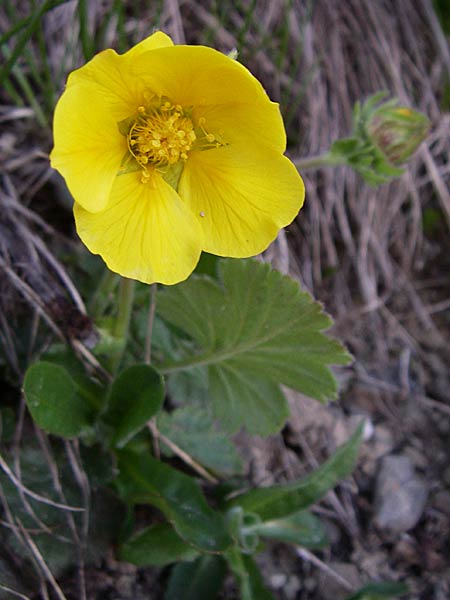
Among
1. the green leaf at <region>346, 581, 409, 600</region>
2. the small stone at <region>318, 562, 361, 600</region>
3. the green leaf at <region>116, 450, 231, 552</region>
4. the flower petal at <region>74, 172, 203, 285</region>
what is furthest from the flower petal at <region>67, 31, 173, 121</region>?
the small stone at <region>318, 562, 361, 600</region>

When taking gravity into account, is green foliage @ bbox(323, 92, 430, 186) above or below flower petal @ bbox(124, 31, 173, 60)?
below

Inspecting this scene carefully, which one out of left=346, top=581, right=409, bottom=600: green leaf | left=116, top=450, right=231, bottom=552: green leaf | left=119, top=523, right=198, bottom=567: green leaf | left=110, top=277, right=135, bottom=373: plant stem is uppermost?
left=110, top=277, right=135, bottom=373: plant stem

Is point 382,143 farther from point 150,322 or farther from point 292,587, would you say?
point 292,587

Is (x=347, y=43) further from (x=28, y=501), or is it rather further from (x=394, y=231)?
(x=28, y=501)

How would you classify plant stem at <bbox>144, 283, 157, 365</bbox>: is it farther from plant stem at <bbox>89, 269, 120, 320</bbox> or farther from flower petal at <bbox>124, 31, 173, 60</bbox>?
flower petal at <bbox>124, 31, 173, 60</bbox>

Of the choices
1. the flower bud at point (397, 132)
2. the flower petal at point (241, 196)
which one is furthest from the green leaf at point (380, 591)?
the flower bud at point (397, 132)
